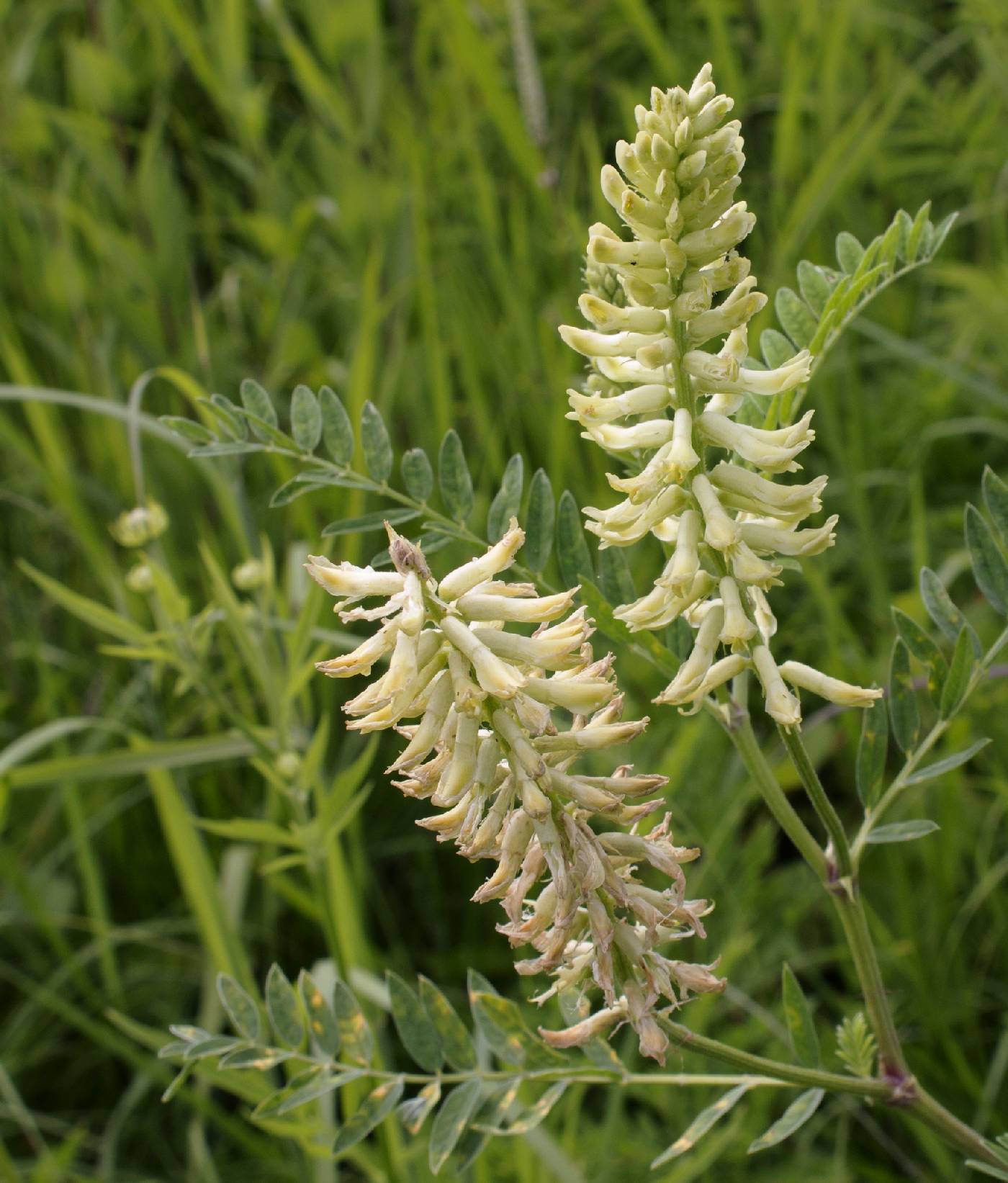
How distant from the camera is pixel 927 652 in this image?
4.32 feet

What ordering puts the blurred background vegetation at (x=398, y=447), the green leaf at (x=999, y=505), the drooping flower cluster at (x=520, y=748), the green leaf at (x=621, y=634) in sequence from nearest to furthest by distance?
the drooping flower cluster at (x=520, y=748)
the green leaf at (x=621, y=634)
the green leaf at (x=999, y=505)
the blurred background vegetation at (x=398, y=447)

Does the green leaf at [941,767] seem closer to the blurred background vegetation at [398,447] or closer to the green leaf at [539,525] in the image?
the green leaf at [539,525]

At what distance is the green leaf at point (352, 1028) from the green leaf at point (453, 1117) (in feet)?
0.40

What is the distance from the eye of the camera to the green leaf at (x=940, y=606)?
134 centimetres

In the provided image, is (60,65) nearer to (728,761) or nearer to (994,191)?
(994,191)

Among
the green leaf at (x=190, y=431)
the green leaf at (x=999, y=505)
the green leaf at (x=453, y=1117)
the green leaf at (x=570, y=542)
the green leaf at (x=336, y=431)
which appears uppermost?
the green leaf at (x=190, y=431)

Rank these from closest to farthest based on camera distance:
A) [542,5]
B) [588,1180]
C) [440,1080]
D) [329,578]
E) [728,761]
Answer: [329,578]
[440,1080]
[588,1180]
[728,761]
[542,5]

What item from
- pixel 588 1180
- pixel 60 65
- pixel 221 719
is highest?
pixel 60 65

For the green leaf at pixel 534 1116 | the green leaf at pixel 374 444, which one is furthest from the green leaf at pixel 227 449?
the green leaf at pixel 534 1116

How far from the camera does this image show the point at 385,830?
3203 millimetres

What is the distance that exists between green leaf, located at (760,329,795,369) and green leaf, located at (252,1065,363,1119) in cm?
85

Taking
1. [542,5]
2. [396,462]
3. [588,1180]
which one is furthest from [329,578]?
[542,5]

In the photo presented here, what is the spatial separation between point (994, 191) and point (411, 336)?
168cm

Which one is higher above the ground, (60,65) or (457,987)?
(60,65)
